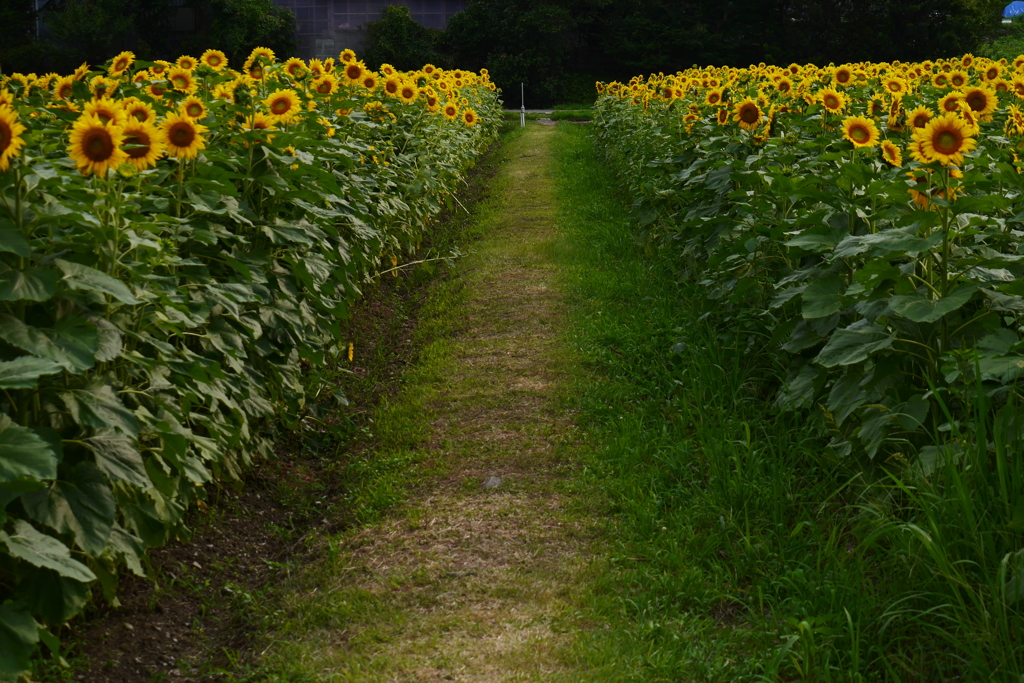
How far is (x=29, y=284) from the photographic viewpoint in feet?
8.12

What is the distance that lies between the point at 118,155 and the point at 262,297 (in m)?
1.04

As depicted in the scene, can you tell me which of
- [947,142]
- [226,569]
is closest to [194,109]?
[226,569]

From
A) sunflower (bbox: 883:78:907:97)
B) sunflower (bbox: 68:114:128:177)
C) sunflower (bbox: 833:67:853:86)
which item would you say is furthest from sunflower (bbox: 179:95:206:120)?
sunflower (bbox: 833:67:853:86)

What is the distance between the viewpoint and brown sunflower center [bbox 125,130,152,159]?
3031mm

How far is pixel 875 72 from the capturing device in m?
9.88

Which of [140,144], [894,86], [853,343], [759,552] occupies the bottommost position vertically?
[759,552]

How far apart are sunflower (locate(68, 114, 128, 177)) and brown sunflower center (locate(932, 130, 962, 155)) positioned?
262 centimetres

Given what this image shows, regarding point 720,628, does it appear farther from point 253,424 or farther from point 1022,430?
point 253,424

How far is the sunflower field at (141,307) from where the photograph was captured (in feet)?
8.02

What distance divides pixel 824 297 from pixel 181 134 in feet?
7.97

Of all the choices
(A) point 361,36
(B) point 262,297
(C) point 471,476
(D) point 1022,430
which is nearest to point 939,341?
(D) point 1022,430

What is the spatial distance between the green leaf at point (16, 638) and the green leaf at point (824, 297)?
2664mm

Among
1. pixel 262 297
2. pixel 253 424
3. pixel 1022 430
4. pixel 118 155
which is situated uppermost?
pixel 118 155

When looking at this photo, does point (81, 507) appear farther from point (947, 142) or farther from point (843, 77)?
point (843, 77)
